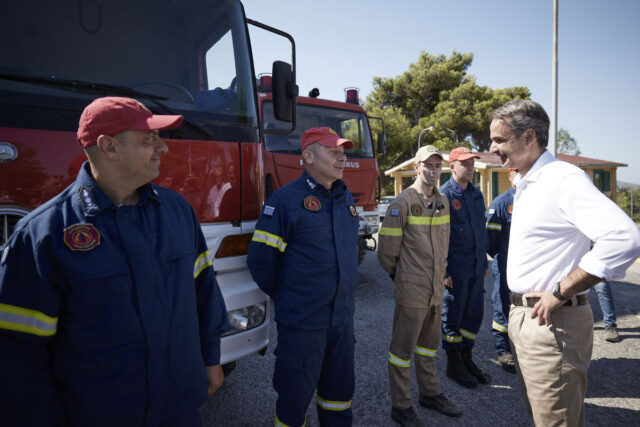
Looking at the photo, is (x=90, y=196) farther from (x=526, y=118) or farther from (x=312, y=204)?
(x=526, y=118)

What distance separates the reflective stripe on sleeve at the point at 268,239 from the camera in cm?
207

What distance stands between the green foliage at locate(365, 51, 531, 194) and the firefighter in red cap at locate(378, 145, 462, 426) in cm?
2225

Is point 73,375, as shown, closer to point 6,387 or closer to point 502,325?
point 6,387

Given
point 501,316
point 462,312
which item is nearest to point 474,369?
point 462,312

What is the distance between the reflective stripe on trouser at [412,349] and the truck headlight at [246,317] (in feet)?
3.32

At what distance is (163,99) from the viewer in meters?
2.07

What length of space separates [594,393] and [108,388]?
11.5ft

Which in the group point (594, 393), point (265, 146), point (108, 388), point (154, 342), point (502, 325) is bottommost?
point (594, 393)

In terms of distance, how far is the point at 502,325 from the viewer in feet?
11.5

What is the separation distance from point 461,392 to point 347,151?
164 inches

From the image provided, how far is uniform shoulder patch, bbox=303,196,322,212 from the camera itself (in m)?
2.16

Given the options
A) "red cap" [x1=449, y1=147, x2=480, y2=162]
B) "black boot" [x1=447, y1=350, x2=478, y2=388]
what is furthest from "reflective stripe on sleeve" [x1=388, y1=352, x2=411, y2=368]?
"red cap" [x1=449, y1=147, x2=480, y2=162]

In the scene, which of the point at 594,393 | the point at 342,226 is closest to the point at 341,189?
the point at 342,226

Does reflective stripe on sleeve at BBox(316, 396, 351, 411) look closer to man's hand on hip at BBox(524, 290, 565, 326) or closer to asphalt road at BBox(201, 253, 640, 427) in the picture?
asphalt road at BBox(201, 253, 640, 427)
